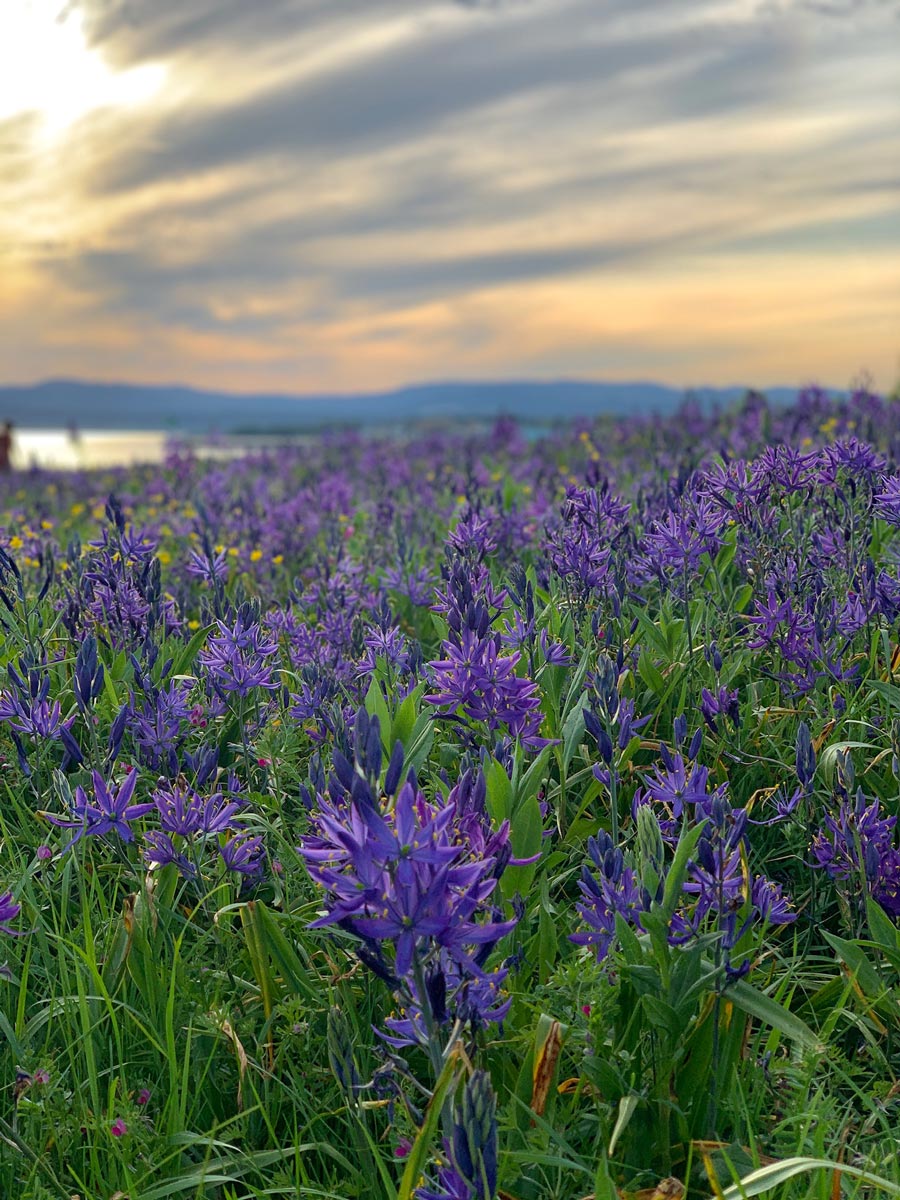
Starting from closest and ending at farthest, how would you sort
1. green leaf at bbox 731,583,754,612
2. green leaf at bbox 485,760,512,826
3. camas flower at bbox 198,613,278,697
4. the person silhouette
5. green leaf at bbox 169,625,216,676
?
1. green leaf at bbox 485,760,512,826
2. camas flower at bbox 198,613,278,697
3. green leaf at bbox 169,625,216,676
4. green leaf at bbox 731,583,754,612
5. the person silhouette

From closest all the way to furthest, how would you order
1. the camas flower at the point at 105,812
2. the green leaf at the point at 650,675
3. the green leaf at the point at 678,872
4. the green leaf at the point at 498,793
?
the green leaf at the point at 678,872 → the green leaf at the point at 498,793 → the camas flower at the point at 105,812 → the green leaf at the point at 650,675

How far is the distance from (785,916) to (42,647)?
2.67m

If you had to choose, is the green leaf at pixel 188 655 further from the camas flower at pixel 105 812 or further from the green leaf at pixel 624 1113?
the green leaf at pixel 624 1113

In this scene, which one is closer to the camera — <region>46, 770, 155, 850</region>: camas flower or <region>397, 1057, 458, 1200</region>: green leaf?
<region>397, 1057, 458, 1200</region>: green leaf

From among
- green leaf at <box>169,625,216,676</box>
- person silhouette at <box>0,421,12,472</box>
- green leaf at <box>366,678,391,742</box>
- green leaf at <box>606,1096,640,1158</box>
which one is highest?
person silhouette at <box>0,421,12,472</box>

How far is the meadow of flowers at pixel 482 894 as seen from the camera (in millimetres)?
1975

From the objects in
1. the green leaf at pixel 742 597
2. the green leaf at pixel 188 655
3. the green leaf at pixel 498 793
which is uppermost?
the green leaf at pixel 742 597

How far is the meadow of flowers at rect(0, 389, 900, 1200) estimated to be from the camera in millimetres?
1975

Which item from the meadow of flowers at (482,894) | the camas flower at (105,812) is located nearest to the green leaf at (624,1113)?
the meadow of flowers at (482,894)

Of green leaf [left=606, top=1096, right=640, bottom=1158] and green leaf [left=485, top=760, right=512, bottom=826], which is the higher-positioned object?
green leaf [left=485, top=760, right=512, bottom=826]

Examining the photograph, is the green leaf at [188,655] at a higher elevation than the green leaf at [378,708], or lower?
lower

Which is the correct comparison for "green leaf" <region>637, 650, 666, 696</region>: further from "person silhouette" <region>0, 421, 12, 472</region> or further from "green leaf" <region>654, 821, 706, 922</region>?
"person silhouette" <region>0, 421, 12, 472</region>

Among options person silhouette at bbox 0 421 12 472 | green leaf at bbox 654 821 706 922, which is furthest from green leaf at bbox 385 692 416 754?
person silhouette at bbox 0 421 12 472

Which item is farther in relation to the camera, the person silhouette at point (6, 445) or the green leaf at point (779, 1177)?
the person silhouette at point (6, 445)
